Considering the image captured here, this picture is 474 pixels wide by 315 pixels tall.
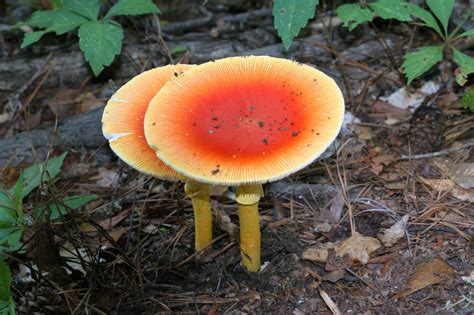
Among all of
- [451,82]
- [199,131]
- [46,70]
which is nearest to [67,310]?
[199,131]

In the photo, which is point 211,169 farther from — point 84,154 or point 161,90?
point 84,154

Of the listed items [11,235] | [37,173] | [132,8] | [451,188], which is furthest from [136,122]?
[451,188]

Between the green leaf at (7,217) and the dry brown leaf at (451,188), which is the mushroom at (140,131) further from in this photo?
Result: the dry brown leaf at (451,188)

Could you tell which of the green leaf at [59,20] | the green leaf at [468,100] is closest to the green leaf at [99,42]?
the green leaf at [59,20]

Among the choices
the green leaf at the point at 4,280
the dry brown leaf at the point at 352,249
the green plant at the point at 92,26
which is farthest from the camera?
the green plant at the point at 92,26

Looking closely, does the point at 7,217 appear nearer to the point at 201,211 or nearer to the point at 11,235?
the point at 11,235

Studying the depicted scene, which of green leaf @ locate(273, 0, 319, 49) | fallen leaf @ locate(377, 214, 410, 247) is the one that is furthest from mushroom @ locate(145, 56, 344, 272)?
fallen leaf @ locate(377, 214, 410, 247)
